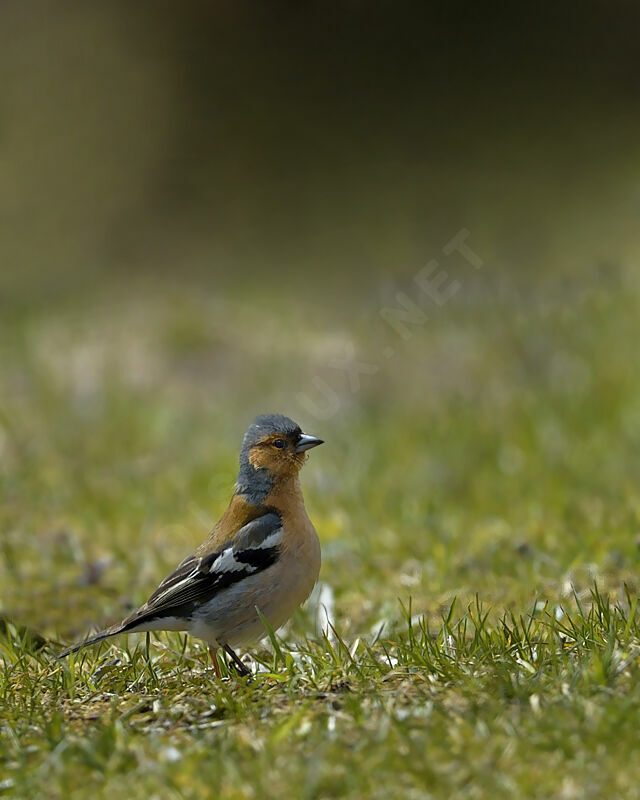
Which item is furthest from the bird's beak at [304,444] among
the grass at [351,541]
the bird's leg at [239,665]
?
the bird's leg at [239,665]

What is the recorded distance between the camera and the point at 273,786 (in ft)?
11.0

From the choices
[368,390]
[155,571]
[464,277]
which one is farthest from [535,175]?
[155,571]

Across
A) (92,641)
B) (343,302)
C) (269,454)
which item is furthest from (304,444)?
(343,302)

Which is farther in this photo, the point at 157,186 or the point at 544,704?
the point at 157,186

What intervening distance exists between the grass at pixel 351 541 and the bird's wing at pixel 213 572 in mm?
187

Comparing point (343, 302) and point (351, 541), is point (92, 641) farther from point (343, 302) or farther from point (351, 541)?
point (343, 302)

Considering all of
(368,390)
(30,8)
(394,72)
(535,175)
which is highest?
(30,8)

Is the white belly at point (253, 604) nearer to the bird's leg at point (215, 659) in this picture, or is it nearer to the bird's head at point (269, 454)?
the bird's leg at point (215, 659)

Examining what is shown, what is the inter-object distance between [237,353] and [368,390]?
6.86 ft

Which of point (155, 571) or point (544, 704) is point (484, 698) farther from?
point (155, 571)

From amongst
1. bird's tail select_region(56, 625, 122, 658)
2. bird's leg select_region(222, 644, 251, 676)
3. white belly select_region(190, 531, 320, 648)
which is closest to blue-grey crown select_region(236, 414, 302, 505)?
white belly select_region(190, 531, 320, 648)

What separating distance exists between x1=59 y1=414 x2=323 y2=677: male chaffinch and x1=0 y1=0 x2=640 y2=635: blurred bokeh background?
55.0 inches

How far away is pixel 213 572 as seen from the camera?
4.95 m

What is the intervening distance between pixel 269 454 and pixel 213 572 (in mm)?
686
